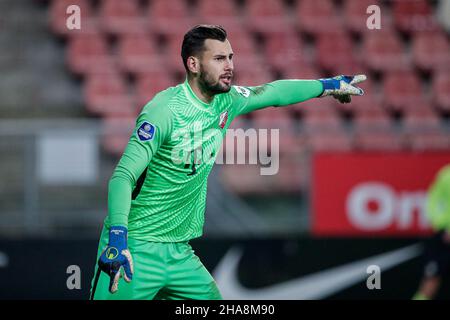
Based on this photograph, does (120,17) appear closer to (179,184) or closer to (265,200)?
(265,200)

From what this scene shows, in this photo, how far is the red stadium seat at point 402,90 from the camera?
10.5 m

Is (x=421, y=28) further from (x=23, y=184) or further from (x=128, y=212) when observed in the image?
(x=128, y=212)

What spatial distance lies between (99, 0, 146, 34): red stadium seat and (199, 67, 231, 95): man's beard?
617 cm

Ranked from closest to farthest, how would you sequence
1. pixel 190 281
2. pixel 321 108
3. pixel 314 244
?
A: pixel 190 281 → pixel 314 244 → pixel 321 108

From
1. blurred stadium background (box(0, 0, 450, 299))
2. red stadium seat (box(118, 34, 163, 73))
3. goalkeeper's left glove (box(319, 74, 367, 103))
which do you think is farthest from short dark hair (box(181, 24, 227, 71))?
red stadium seat (box(118, 34, 163, 73))

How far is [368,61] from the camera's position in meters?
10.8

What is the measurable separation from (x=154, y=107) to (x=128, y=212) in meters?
→ 0.52

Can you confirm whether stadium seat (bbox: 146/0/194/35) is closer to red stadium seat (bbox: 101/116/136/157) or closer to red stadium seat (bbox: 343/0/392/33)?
red stadium seat (bbox: 343/0/392/33)

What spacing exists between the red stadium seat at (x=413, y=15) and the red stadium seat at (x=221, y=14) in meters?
1.75

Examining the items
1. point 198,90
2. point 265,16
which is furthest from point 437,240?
point 198,90

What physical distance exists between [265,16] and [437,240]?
11.3 feet

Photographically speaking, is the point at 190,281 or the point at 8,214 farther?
the point at 8,214

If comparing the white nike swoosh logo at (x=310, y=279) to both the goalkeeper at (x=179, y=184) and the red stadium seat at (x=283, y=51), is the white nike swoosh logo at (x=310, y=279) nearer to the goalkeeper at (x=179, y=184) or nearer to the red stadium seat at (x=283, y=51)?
the red stadium seat at (x=283, y=51)
